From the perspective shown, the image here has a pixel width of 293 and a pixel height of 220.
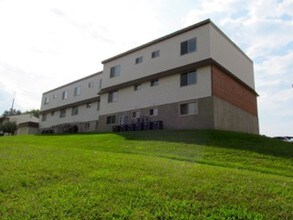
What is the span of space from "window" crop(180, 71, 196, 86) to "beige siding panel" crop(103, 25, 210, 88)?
944 millimetres

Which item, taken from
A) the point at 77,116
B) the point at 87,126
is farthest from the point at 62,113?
the point at 87,126

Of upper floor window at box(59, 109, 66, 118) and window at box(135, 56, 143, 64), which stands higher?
window at box(135, 56, 143, 64)

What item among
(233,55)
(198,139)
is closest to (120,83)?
(233,55)

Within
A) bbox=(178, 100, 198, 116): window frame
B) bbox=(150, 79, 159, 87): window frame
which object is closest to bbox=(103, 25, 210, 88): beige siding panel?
bbox=(150, 79, 159, 87): window frame

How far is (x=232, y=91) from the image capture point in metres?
25.7

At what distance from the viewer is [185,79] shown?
24.6m

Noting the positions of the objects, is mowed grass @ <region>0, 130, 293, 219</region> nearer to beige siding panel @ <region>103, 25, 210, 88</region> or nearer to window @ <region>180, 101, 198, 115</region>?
window @ <region>180, 101, 198, 115</region>

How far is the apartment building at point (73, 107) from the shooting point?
3656 centimetres

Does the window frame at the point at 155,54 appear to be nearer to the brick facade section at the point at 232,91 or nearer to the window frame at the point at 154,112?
the window frame at the point at 154,112

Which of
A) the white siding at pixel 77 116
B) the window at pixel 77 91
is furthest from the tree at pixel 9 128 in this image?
the window at pixel 77 91

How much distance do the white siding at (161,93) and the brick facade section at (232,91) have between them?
855 mm

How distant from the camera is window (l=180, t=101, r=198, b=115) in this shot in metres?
23.2

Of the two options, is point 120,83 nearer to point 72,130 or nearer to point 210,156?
point 72,130

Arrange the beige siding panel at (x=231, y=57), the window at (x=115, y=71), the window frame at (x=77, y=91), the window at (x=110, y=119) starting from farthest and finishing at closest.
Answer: the window frame at (x=77, y=91) → the window at (x=115, y=71) → the window at (x=110, y=119) → the beige siding panel at (x=231, y=57)
